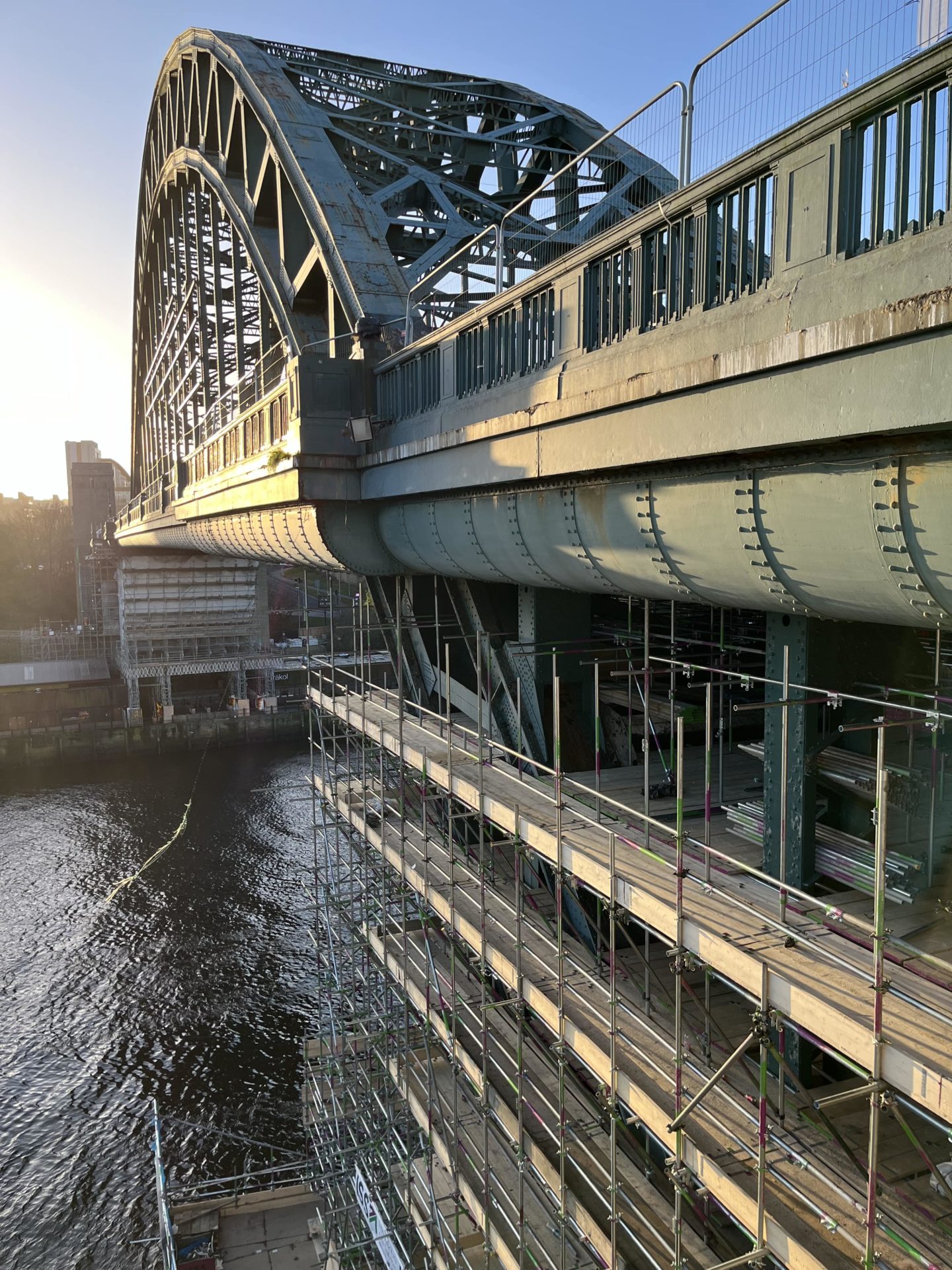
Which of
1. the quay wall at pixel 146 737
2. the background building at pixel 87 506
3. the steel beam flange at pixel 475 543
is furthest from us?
the background building at pixel 87 506

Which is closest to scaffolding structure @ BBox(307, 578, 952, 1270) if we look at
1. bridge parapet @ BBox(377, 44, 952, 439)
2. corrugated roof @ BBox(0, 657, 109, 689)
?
bridge parapet @ BBox(377, 44, 952, 439)

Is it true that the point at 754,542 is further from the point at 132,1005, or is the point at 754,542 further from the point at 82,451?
the point at 82,451

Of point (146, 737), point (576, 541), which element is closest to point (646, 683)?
point (576, 541)

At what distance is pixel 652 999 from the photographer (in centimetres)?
819

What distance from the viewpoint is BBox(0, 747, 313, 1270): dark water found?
17844mm

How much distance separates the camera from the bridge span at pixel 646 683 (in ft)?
13.9

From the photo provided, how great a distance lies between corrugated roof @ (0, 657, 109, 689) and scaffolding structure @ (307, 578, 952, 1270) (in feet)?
149

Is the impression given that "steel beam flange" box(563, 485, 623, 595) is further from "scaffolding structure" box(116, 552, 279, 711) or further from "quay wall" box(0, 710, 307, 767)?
"scaffolding structure" box(116, 552, 279, 711)

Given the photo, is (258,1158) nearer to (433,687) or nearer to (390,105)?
(433,687)

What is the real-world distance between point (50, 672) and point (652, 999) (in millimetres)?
54320

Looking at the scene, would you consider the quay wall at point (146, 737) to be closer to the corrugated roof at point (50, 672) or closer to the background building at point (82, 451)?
the corrugated roof at point (50, 672)

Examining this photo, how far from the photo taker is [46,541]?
88.9 meters

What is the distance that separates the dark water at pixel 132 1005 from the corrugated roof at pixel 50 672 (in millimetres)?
16316

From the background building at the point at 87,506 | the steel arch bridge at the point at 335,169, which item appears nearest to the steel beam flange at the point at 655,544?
the steel arch bridge at the point at 335,169
